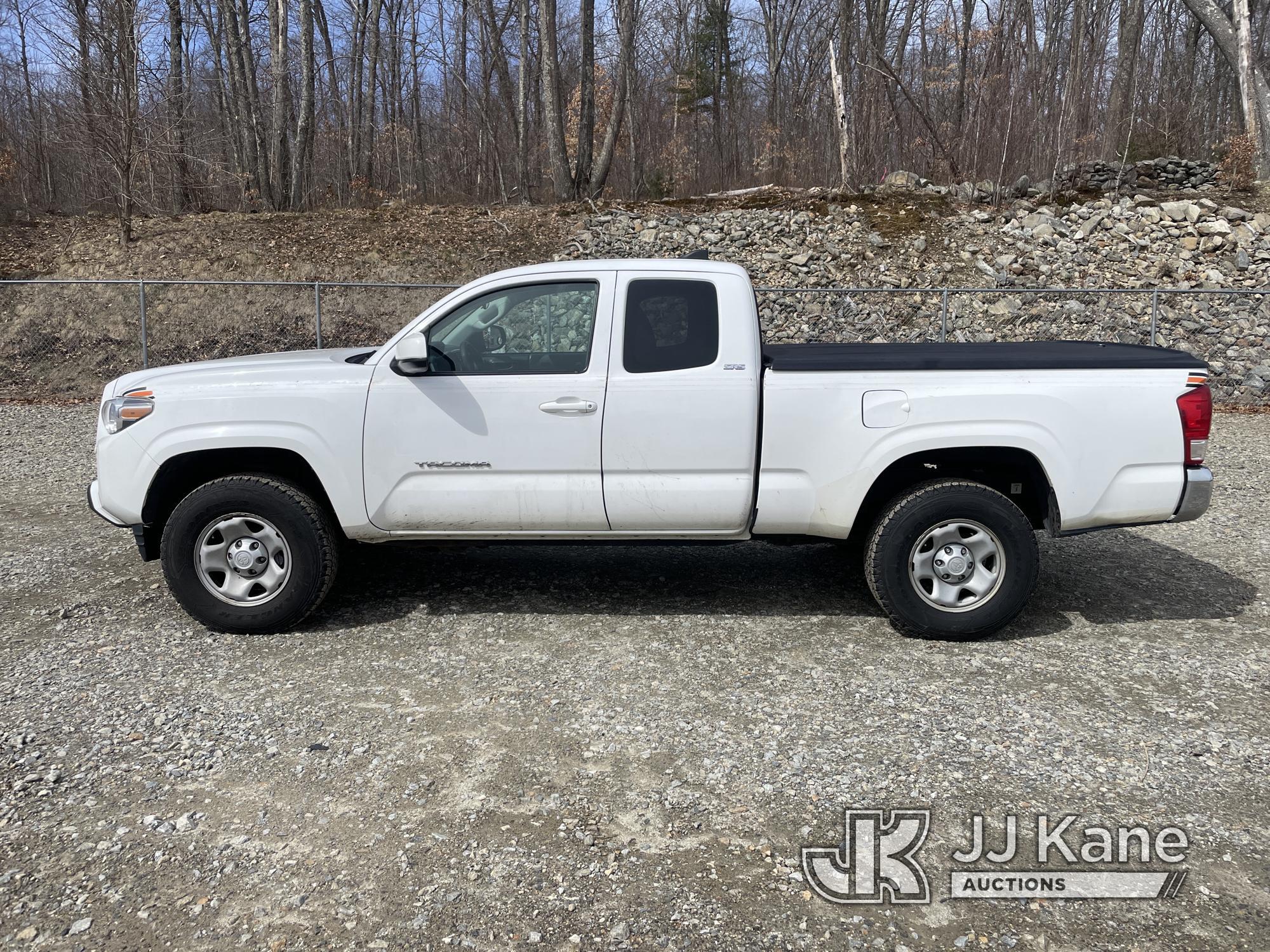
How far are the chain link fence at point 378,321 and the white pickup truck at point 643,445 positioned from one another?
457 inches

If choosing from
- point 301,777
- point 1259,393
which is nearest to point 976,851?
point 301,777

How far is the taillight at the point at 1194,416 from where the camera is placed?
16.7ft

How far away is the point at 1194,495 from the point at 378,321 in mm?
15815

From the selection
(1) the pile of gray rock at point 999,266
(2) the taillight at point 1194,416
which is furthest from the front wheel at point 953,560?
(1) the pile of gray rock at point 999,266

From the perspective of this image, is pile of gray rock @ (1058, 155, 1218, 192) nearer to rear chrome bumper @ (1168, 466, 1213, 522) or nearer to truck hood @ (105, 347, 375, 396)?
rear chrome bumper @ (1168, 466, 1213, 522)

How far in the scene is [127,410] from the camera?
5309mm

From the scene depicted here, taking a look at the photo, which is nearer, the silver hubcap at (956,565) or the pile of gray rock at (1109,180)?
the silver hubcap at (956,565)

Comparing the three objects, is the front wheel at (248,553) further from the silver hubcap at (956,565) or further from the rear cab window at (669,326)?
Answer: the silver hubcap at (956,565)

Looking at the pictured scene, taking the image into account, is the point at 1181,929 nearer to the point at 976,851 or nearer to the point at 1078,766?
the point at 976,851

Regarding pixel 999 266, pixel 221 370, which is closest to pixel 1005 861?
pixel 221 370

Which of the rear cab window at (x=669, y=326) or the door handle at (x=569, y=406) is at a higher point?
the rear cab window at (x=669, y=326)

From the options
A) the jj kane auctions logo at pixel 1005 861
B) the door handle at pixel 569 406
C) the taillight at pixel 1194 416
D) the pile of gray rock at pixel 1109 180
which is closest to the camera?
the jj kane auctions logo at pixel 1005 861

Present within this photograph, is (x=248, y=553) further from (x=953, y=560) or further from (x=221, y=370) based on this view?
(x=953, y=560)

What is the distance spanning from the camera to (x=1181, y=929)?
9.79 feet
